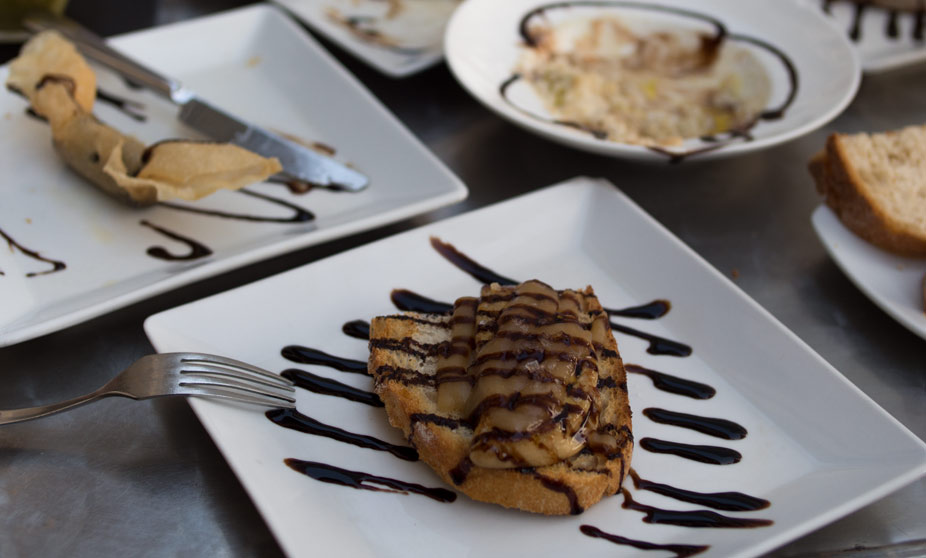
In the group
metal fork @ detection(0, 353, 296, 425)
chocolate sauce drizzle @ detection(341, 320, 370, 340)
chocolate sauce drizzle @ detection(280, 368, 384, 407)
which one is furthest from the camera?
chocolate sauce drizzle @ detection(341, 320, 370, 340)

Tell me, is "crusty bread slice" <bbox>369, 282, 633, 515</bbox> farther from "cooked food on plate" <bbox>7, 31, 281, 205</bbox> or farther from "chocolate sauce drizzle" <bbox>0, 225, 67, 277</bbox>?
"chocolate sauce drizzle" <bbox>0, 225, 67, 277</bbox>

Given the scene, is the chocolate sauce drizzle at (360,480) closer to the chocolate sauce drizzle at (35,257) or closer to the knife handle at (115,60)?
the chocolate sauce drizzle at (35,257)

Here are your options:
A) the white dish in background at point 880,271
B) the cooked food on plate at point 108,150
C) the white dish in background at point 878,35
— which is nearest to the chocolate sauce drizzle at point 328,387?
the cooked food on plate at point 108,150

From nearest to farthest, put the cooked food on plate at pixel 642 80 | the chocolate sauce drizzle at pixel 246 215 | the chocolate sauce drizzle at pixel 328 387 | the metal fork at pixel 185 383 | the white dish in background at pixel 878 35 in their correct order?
the metal fork at pixel 185 383, the chocolate sauce drizzle at pixel 328 387, the chocolate sauce drizzle at pixel 246 215, the cooked food on plate at pixel 642 80, the white dish in background at pixel 878 35

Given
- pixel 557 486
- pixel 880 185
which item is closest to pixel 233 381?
pixel 557 486

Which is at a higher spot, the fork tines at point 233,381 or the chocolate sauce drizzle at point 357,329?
the fork tines at point 233,381

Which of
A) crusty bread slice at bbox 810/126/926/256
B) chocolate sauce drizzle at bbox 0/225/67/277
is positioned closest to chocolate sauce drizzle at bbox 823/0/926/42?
crusty bread slice at bbox 810/126/926/256

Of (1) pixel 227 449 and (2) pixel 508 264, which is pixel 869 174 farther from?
(1) pixel 227 449
